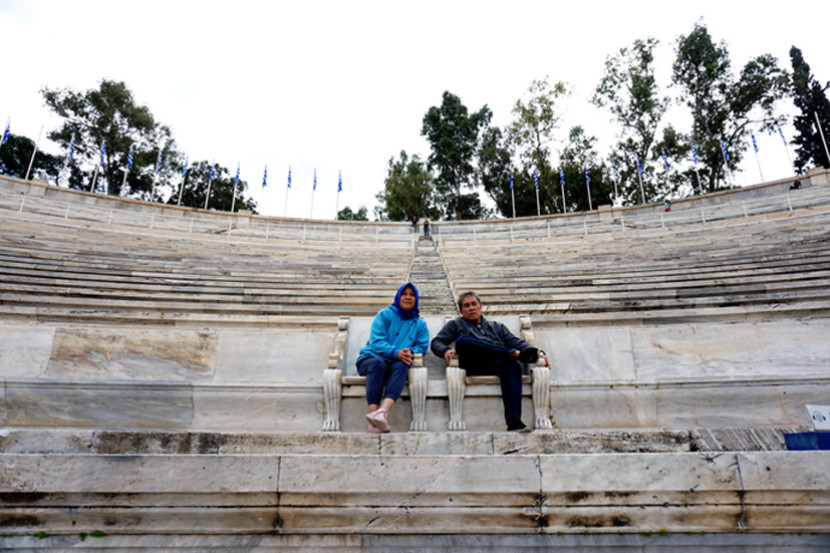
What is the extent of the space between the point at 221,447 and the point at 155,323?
3.44 metres

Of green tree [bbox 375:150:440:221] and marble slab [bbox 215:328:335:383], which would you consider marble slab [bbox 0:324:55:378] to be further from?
green tree [bbox 375:150:440:221]

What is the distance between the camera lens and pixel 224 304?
21.6 feet

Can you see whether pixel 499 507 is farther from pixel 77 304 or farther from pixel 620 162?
pixel 620 162

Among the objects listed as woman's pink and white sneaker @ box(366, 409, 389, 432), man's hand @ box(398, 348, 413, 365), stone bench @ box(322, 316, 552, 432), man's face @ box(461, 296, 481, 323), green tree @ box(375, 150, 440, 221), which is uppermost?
green tree @ box(375, 150, 440, 221)

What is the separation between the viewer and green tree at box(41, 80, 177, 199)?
93.7ft

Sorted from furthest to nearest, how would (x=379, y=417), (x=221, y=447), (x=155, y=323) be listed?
(x=155, y=323) < (x=379, y=417) < (x=221, y=447)

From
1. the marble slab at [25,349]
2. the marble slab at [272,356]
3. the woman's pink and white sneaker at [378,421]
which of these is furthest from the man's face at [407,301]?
the marble slab at [25,349]

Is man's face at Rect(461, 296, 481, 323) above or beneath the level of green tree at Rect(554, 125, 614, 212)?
beneath

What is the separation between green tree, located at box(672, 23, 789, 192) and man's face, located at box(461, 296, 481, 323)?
27655 mm

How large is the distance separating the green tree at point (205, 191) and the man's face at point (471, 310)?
29340 millimetres

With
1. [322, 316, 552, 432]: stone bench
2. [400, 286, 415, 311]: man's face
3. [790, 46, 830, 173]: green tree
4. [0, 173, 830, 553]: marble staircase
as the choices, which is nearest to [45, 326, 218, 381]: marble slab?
[0, 173, 830, 553]: marble staircase

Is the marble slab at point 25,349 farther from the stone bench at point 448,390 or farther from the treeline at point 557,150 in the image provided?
the treeline at point 557,150

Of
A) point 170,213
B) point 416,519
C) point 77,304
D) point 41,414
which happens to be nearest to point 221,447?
point 416,519

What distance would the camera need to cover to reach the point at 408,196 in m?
30.3
